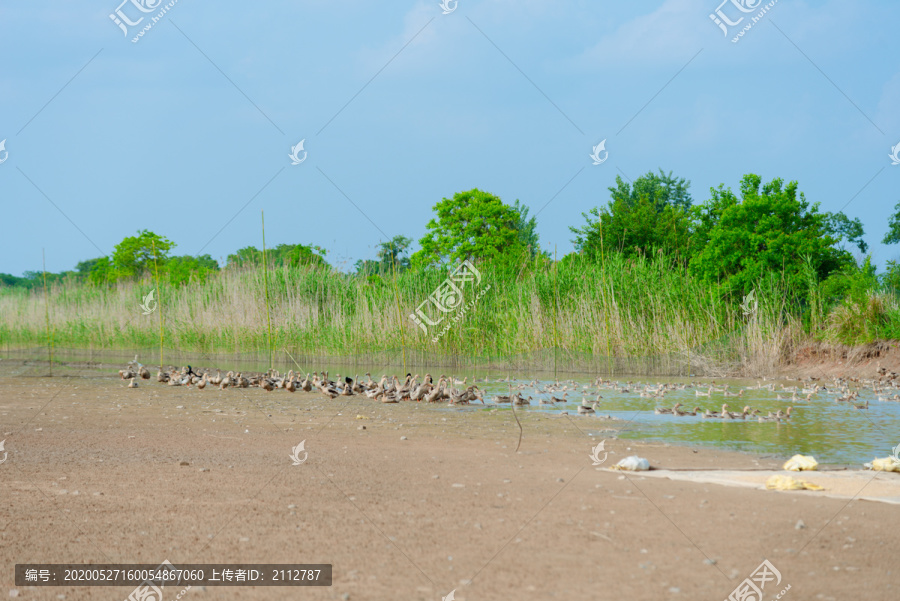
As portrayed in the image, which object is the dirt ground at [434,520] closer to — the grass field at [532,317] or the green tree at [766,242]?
the grass field at [532,317]

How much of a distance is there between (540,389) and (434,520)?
8.11 meters

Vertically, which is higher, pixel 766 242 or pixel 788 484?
pixel 766 242

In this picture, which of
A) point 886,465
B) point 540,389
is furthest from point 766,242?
point 886,465

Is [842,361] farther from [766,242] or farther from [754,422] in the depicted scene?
[754,422]

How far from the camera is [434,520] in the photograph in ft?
12.8

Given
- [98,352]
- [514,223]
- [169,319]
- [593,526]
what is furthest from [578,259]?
[514,223]

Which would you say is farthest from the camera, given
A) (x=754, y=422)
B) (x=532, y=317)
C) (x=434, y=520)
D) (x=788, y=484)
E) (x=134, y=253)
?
(x=134, y=253)

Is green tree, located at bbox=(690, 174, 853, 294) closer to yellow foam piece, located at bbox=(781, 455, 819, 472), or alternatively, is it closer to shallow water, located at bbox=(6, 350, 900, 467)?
shallow water, located at bbox=(6, 350, 900, 467)

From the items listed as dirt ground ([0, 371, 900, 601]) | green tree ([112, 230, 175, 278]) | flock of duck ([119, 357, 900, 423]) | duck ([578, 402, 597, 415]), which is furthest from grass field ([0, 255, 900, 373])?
green tree ([112, 230, 175, 278])

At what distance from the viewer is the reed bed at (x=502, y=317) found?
51.8ft

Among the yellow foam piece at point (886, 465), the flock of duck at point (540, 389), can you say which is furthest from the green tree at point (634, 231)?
the yellow foam piece at point (886, 465)

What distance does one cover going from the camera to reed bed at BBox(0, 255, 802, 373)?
15.8m

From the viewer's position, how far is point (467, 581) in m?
3.06

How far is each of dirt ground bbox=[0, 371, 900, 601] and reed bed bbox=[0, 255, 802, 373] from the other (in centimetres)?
818
